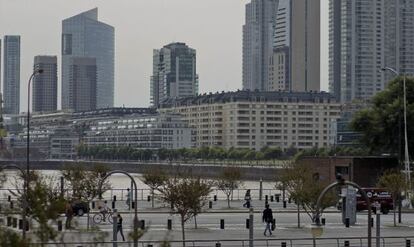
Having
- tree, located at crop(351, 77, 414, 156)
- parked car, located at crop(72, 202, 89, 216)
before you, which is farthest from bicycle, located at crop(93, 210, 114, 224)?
tree, located at crop(351, 77, 414, 156)

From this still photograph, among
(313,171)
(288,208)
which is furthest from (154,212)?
(313,171)

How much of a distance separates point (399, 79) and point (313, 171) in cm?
1401

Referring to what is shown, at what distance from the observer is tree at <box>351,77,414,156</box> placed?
8688cm

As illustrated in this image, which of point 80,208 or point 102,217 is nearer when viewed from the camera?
point 102,217

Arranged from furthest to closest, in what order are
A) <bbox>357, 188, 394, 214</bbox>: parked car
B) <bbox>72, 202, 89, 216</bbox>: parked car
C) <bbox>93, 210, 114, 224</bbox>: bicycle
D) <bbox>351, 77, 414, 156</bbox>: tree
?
<bbox>351, 77, 414, 156</bbox>: tree < <bbox>357, 188, 394, 214</bbox>: parked car < <bbox>72, 202, 89, 216</bbox>: parked car < <bbox>93, 210, 114, 224</bbox>: bicycle

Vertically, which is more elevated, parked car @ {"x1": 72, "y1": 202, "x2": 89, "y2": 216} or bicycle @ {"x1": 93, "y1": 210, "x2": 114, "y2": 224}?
parked car @ {"x1": 72, "y1": 202, "x2": 89, "y2": 216}

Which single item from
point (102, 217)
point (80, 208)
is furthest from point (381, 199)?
point (102, 217)

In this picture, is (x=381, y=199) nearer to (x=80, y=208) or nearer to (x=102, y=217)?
(x=80, y=208)

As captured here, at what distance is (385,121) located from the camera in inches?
3474

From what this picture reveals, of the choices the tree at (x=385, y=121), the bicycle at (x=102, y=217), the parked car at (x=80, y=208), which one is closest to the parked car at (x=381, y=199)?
the parked car at (x=80, y=208)

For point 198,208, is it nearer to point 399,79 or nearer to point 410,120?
point 410,120

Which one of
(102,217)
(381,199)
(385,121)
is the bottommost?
(102,217)

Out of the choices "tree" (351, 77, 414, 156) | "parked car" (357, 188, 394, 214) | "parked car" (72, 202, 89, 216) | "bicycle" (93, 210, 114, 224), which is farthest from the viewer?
"tree" (351, 77, 414, 156)

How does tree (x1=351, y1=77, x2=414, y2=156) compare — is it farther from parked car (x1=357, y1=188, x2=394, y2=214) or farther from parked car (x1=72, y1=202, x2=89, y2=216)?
parked car (x1=72, y1=202, x2=89, y2=216)
